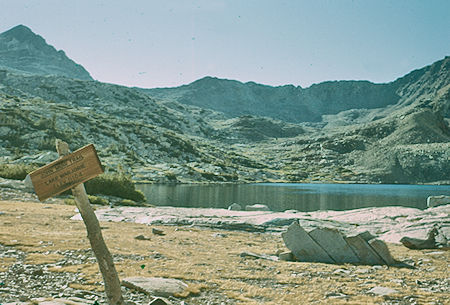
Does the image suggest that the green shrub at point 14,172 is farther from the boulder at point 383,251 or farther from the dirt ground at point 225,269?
the boulder at point 383,251

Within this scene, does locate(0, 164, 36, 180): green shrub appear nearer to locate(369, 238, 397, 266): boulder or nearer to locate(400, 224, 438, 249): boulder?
locate(369, 238, 397, 266): boulder

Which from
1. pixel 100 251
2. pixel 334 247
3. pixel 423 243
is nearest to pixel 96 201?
pixel 334 247

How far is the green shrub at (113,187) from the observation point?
5209 centimetres

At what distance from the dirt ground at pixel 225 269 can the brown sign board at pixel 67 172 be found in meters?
4.38

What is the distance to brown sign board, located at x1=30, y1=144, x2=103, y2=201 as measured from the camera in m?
7.23

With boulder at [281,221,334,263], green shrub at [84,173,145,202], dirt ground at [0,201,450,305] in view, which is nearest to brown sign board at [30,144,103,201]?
dirt ground at [0,201,450,305]

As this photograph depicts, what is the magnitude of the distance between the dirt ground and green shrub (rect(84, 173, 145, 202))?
29.6 metres

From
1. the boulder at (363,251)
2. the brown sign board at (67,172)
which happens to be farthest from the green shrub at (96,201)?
the brown sign board at (67,172)

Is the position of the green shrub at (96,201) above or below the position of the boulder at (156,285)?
below

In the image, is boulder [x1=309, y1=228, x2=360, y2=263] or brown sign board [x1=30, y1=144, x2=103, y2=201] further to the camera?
boulder [x1=309, y1=228, x2=360, y2=263]

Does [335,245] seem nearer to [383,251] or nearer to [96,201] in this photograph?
[383,251]

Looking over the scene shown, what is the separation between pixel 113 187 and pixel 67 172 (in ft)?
161

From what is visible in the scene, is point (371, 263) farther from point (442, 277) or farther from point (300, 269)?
point (300, 269)

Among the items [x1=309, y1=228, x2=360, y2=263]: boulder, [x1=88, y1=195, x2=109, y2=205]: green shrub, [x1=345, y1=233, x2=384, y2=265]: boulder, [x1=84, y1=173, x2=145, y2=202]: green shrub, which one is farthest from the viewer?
[x1=84, y1=173, x2=145, y2=202]: green shrub
